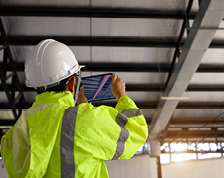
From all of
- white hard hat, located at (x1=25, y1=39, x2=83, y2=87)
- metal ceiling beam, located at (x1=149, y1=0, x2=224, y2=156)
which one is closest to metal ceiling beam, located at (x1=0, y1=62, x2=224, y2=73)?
metal ceiling beam, located at (x1=149, y1=0, x2=224, y2=156)

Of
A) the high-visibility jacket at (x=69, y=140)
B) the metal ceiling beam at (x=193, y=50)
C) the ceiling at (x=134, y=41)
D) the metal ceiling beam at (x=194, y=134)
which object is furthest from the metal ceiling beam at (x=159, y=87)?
the high-visibility jacket at (x=69, y=140)

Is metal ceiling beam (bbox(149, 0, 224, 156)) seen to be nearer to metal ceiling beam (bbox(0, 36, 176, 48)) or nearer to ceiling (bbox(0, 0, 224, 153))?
ceiling (bbox(0, 0, 224, 153))

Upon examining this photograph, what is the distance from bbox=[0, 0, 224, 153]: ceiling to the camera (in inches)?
337

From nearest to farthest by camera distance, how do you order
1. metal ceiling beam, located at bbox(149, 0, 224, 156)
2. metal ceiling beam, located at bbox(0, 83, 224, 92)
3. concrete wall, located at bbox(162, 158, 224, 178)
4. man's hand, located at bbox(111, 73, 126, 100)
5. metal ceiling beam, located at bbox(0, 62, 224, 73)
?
1. man's hand, located at bbox(111, 73, 126, 100)
2. metal ceiling beam, located at bbox(149, 0, 224, 156)
3. metal ceiling beam, located at bbox(0, 62, 224, 73)
4. metal ceiling beam, located at bbox(0, 83, 224, 92)
5. concrete wall, located at bbox(162, 158, 224, 178)

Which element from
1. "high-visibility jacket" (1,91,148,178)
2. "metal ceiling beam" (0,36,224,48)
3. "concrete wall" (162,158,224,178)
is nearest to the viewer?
"high-visibility jacket" (1,91,148,178)

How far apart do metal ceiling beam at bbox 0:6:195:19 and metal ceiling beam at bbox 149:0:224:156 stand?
121cm

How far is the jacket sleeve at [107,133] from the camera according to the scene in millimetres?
1690

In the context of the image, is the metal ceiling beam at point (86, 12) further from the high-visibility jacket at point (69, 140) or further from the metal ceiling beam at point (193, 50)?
the high-visibility jacket at point (69, 140)

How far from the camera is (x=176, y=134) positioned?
16562mm

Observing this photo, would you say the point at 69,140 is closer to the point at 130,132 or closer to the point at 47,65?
the point at 130,132

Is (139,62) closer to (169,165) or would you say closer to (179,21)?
(179,21)

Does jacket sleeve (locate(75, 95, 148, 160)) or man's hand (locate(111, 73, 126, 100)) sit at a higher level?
man's hand (locate(111, 73, 126, 100))

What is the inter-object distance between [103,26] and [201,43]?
352 cm

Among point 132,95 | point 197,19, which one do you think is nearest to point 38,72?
point 197,19
